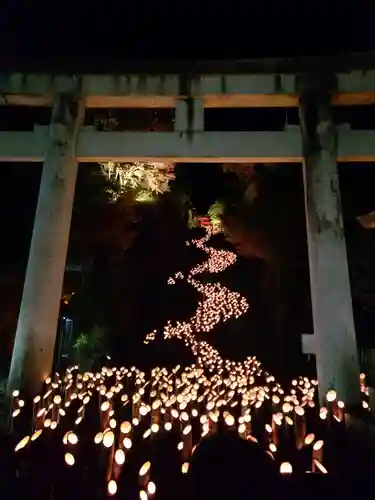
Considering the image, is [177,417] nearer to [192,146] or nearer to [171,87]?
[192,146]

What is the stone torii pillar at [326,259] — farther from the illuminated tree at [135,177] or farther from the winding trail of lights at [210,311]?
the winding trail of lights at [210,311]

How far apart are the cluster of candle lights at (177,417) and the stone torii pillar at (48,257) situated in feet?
1.20

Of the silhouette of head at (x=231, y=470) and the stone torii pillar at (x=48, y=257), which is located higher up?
the stone torii pillar at (x=48, y=257)

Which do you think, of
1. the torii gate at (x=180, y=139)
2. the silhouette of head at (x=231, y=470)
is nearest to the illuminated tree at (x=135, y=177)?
the torii gate at (x=180, y=139)

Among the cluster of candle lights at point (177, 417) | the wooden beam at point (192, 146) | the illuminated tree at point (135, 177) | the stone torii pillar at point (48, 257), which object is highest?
the illuminated tree at point (135, 177)

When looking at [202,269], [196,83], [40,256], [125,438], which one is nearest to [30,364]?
[40,256]

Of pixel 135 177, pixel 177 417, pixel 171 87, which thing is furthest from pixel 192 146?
pixel 177 417

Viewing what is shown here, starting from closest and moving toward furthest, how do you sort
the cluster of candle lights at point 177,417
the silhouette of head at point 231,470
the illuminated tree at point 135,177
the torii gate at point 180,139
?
1. the silhouette of head at point 231,470
2. the cluster of candle lights at point 177,417
3. the torii gate at point 180,139
4. the illuminated tree at point 135,177

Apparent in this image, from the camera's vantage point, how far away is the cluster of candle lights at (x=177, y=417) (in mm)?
3877

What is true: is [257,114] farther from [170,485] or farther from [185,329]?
[170,485]

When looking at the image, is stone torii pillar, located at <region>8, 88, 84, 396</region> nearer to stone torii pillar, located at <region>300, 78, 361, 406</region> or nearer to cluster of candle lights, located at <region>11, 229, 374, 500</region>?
cluster of candle lights, located at <region>11, 229, 374, 500</region>

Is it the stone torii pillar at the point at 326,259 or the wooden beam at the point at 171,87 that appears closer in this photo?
the stone torii pillar at the point at 326,259

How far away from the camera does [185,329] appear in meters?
12.6

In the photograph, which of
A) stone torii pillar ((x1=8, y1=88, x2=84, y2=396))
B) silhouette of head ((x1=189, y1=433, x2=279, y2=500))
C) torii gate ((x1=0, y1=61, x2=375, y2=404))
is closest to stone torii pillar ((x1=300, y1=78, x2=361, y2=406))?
torii gate ((x1=0, y1=61, x2=375, y2=404))
